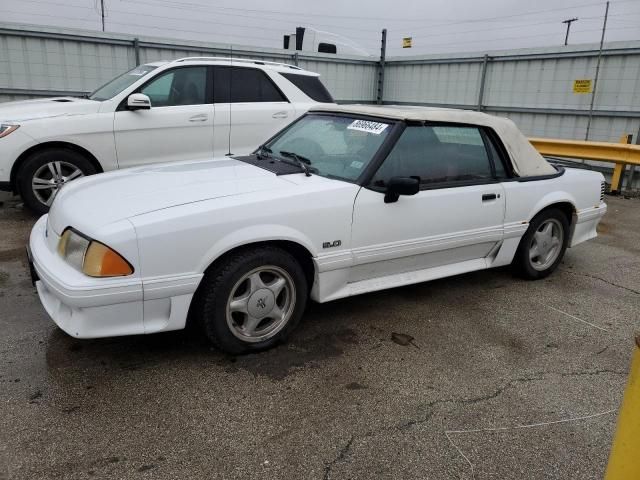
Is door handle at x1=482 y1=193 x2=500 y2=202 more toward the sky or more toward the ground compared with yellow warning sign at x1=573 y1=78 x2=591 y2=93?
more toward the ground

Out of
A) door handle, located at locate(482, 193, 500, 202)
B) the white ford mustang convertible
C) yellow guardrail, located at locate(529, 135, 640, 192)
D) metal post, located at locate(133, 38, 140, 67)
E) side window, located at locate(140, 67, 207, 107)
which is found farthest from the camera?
metal post, located at locate(133, 38, 140, 67)

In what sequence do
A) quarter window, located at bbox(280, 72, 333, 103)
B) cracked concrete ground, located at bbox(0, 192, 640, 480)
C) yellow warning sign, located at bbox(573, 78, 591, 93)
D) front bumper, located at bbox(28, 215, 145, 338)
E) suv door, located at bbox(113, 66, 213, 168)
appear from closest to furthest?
cracked concrete ground, located at bbox(0, 192, 640, 480), front bumper, located at bbox(28, 215, 145, 338), suv door, located at bbox(113, 66, 213, 168), quarter window, located at bbox(280, 72, 333, 103), yellow warning sign, located at bbox(573, 78, 591, 93)

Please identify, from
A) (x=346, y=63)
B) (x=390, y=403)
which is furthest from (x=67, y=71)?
(x=390, y=403)

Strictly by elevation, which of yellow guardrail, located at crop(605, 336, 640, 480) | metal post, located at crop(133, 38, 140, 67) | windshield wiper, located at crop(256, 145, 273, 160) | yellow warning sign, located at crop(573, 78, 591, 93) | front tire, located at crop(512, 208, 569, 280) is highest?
metal post, located at crop(133, 38, 140, 67)

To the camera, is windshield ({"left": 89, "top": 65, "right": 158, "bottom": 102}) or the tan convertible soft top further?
windshield ({"left": 89, "top": 65, "right": 158, "bottom": 102})

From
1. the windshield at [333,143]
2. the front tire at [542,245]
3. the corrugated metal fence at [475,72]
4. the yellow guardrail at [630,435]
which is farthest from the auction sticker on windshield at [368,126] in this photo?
the corrugated metal fence at [475,72]

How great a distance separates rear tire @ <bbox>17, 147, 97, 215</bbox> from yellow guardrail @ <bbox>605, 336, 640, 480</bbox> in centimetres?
574

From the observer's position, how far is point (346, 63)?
490 inches

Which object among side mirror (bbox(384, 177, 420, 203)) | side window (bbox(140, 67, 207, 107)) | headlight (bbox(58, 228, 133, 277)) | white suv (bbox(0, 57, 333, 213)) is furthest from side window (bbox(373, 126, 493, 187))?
side window (bbox(140, 67, 207, 107))

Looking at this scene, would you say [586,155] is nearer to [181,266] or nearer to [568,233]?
[568,233]

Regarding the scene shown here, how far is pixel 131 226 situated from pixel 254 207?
673mm

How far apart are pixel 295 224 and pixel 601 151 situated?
7.33m

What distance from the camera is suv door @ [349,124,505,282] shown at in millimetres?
3449

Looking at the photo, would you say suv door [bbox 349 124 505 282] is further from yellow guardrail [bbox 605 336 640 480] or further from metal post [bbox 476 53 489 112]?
metal post [bbox 476 53 489 112]
